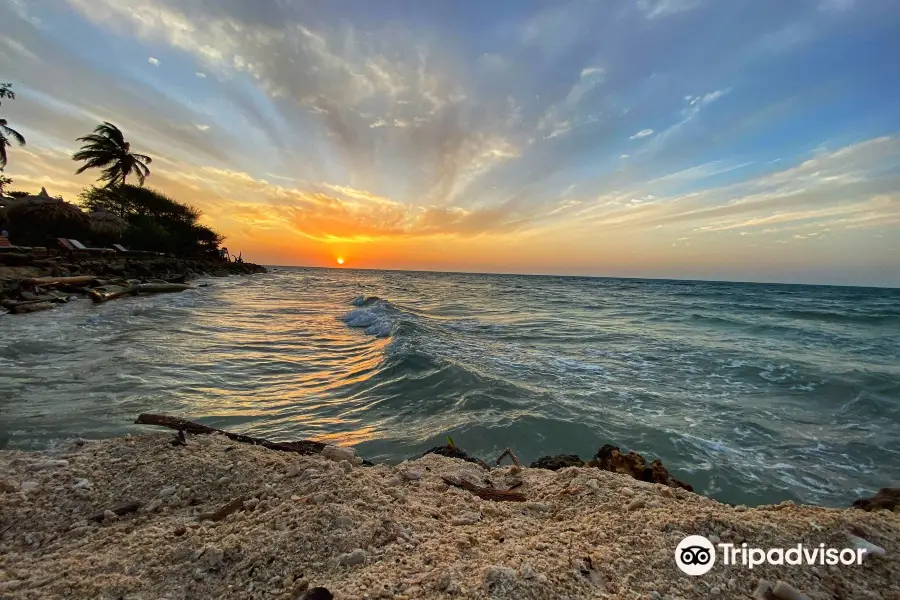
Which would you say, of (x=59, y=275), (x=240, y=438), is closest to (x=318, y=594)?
(x=240, y=438)

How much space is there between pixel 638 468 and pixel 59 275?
84.8ft

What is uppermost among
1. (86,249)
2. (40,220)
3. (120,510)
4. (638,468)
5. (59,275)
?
(40,220)

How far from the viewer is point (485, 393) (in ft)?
22.8

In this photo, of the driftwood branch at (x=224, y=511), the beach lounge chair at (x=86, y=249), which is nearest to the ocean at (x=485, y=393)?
the driftwood branch at (x=224, y=511)

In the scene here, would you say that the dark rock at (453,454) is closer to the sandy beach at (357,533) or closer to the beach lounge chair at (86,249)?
the sandy beach at (357,533)

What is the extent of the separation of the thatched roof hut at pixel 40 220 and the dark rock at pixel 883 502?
36.3 m

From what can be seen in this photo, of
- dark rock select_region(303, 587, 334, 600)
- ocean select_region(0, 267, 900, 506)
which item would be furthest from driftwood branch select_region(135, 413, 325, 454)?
dark rock select_region(303, 587, 334, 600)

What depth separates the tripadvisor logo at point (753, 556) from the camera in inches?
79.4

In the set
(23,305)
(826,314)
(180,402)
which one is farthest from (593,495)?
(826,314)

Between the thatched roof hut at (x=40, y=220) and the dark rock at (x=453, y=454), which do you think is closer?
the dark rock at (x=453, y=454)

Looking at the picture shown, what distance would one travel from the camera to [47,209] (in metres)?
23.4

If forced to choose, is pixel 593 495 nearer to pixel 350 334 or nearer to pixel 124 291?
pixel 350 334

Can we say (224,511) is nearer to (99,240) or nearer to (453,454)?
(453,454)

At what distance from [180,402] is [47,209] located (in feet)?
96.1
